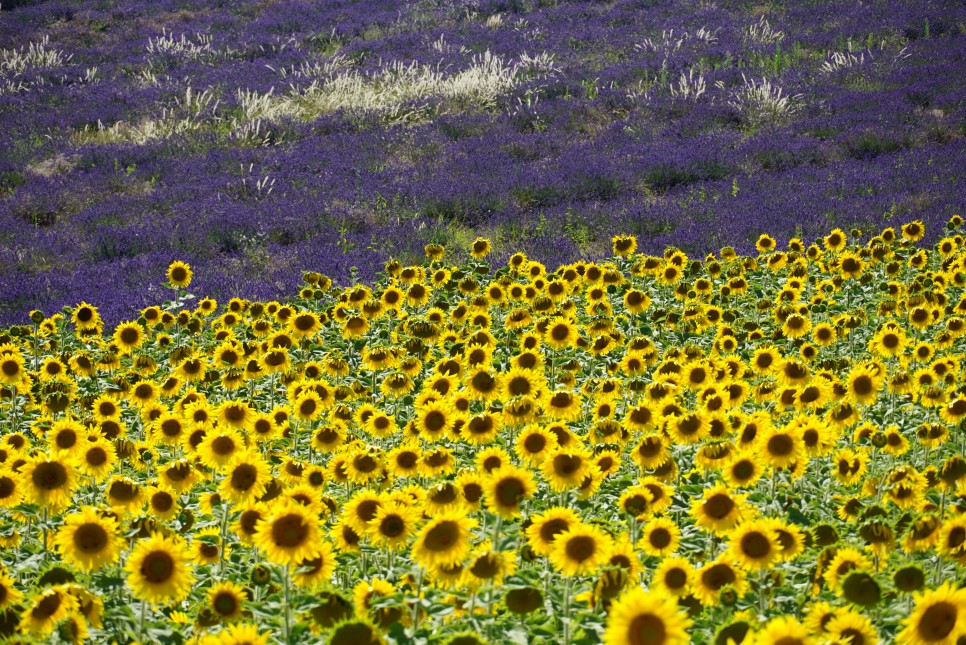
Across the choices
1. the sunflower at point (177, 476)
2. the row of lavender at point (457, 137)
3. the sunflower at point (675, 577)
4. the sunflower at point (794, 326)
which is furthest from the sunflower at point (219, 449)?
the row of lavender at point (457, 137)

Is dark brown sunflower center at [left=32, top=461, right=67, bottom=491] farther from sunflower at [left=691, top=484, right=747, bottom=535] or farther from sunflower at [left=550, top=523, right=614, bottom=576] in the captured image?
sunflower at [left=691, top=484, right=747, bottom=535]

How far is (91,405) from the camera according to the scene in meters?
4.83

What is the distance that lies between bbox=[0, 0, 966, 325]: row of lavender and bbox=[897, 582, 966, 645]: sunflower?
6.81 meters

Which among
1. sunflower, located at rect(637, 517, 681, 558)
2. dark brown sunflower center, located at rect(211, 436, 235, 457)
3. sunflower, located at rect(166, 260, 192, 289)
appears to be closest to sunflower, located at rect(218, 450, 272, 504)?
dark brown sunflower center, located at rect(211, 436, 235, 457)

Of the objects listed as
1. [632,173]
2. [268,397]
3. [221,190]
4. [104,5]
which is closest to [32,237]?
[221,190]

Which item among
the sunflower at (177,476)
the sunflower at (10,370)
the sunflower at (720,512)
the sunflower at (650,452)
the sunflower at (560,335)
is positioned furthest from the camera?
the sunflower at (560,335)

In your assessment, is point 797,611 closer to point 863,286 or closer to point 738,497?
point 738,497

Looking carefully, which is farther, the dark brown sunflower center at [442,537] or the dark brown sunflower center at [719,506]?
the dark brown sunflower center at [719,506]

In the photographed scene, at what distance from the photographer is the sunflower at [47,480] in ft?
9.82

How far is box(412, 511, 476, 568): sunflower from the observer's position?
8.30 ft

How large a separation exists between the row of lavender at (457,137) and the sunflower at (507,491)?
570 centimetres

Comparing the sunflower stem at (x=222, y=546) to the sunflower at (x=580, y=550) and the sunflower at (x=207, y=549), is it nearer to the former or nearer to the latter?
the sunflower at (x=207, y=549)

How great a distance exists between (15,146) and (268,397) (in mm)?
12221

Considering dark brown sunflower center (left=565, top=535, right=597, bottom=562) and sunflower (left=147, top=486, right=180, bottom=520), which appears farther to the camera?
sunflower (left=147, top=486, right=180, bottom=520)
